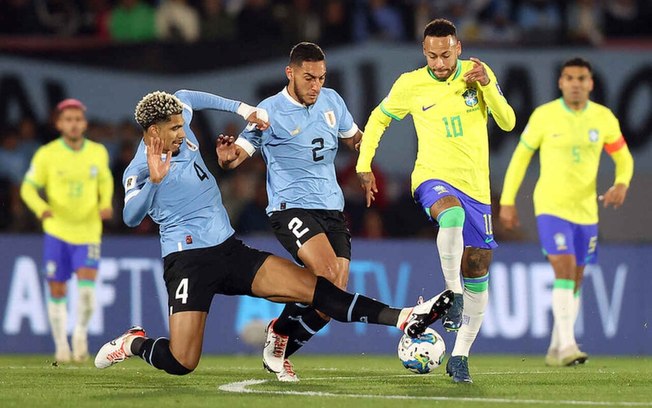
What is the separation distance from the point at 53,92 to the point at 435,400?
9.52 metres

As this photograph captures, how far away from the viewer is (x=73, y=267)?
14320 mm

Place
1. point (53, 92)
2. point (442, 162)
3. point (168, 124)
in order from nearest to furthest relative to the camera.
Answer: point (168, 124) → point (442, 162) → point (53, 92)

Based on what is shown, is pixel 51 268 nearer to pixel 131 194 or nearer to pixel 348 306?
pixel 131 194

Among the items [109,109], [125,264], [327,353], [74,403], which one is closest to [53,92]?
[109,109]

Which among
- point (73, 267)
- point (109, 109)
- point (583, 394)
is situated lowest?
point (583, 394)

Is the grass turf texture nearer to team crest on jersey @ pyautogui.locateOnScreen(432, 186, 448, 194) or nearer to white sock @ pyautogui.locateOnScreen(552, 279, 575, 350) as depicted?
white sock @ pyautogui.locateOnScreen(552, 279, 575, 350)

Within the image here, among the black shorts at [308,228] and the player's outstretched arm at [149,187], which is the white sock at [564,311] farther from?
the player's outstretched arm at [149,187]

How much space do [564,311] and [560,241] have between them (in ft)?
2.30

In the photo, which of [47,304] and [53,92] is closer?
[47,304]

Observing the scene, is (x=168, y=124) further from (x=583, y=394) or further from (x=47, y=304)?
(x=47, y=304)

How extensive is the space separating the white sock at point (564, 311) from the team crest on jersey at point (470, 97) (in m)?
3.65

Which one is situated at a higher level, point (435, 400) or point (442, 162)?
point (442, 162)

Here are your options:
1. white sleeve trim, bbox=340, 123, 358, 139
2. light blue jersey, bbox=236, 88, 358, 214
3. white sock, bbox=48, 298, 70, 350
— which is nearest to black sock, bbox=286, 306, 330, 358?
light blue jersey, bbox=236, 88, 358, 214

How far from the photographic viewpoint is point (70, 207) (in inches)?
565
